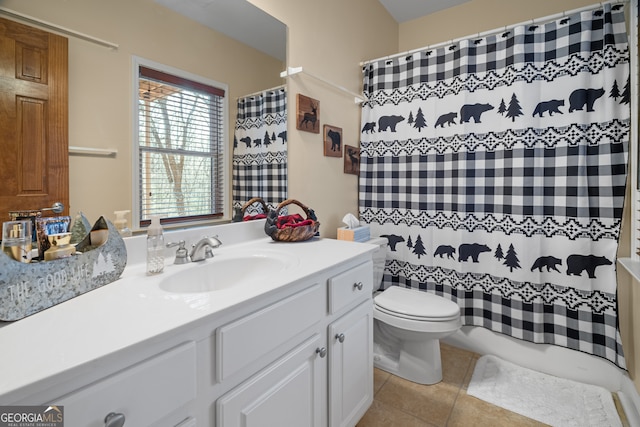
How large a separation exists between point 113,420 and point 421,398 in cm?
161

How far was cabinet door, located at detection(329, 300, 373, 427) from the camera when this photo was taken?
1136 millimetres

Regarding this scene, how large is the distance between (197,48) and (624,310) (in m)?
2.48

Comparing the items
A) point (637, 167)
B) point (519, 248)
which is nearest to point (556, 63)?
point (637, 167)

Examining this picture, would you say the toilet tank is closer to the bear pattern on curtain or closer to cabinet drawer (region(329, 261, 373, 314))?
the bear pattern on curtain

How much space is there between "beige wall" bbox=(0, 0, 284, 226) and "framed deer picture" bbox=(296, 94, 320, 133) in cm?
Answer: 64

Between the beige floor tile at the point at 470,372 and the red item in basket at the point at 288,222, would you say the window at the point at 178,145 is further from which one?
the beige floor tile at the point at 470,372

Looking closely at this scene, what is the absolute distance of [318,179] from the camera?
1945 mm

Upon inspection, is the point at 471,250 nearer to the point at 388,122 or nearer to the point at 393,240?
the point at 393,240

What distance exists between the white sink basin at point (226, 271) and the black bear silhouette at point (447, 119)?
1.48 m

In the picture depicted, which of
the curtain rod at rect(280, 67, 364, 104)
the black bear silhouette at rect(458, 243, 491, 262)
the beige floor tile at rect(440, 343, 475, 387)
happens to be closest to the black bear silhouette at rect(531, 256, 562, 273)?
the black bear silhouette at rect(458, 243, 491, 262)

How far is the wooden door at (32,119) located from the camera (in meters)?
0.80

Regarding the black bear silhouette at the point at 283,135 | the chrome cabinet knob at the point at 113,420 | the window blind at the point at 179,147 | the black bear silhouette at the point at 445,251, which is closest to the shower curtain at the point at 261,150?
the black bear silhouette at the point at 283,135

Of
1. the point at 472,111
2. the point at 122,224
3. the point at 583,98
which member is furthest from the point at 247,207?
the point at 583,98

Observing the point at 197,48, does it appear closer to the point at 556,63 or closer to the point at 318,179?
the point at 318,179
